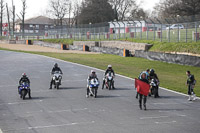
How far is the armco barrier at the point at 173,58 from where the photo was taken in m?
33.2

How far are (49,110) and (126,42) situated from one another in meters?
35.3

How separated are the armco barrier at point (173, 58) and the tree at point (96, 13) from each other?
191 ft

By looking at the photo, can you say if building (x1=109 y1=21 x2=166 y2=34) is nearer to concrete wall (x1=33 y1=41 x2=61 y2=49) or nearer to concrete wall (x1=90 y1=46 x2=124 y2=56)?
concrete wall (x1=90 y1=46 x2=124 y2=56)

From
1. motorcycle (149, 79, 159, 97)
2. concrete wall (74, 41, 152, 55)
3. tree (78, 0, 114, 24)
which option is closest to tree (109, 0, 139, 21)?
tree (78, 0, 114, 24)

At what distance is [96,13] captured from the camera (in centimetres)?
10094

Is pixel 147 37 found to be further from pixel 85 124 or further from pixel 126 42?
pixel 85 124

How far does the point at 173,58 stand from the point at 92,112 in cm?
2175

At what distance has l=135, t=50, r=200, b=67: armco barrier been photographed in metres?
33.2

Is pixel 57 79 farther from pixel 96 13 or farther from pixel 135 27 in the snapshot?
pixel 96 13

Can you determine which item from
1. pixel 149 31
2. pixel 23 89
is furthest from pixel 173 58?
pixel 23 89

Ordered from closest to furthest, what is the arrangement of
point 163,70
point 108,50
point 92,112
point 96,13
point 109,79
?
point 92,112, point 109,79, point 163,70, point 108,50, point 96,13

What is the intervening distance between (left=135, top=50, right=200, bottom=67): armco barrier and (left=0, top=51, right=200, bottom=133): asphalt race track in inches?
410

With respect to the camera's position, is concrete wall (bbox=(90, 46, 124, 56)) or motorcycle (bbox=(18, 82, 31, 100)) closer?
motorcycle (bbox=(18, 82, 31, 100))

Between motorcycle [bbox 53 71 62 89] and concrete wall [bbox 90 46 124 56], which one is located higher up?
concrete wall [bbox 90 46 124 56]
